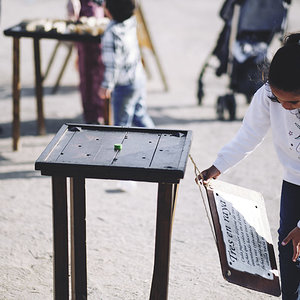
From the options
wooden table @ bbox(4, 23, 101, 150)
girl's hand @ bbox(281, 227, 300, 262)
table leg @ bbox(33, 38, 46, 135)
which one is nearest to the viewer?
girl's hand @ bbox(281, 227, 300, 262)

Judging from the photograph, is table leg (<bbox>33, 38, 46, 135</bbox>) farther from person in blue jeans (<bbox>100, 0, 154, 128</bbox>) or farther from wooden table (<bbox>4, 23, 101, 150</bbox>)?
person in blue jeans (<bbox>100, 0, 154, 128</bbox>)

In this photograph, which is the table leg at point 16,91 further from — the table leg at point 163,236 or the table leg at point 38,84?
the table leg at point 163,236

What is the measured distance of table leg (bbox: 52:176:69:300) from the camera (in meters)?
2.25

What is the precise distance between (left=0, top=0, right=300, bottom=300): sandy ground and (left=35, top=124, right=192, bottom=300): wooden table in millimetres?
620

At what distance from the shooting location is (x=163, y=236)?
2.22 meters

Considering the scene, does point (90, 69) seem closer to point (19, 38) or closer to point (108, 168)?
point (19, 38)

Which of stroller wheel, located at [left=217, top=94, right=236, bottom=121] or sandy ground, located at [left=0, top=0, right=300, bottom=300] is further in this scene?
stroller wheel, located at [left=217, top=94, right=236, bottom=121]

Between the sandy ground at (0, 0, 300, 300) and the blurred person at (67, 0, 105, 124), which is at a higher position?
the blurred person at (67, 0, 105, 124)

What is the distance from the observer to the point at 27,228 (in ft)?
12.1

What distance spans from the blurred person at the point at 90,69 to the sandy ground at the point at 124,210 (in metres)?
0.39

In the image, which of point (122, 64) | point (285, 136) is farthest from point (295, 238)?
point (122, 64)

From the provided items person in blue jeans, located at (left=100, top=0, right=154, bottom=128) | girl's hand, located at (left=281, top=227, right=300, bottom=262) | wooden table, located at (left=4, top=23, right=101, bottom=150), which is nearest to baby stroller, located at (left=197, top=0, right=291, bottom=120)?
person in blue jeans, located at (left=100, top=0, right=154, bottom=128)

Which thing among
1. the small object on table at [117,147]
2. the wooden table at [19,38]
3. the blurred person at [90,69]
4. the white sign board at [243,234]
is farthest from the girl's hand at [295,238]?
the blurred person at [90,69]

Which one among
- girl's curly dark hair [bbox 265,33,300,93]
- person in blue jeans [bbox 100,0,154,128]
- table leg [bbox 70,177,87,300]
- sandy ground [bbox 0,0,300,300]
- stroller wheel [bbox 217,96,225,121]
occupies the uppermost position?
girl's curly dark hair [bbox 265,33,300,93]
